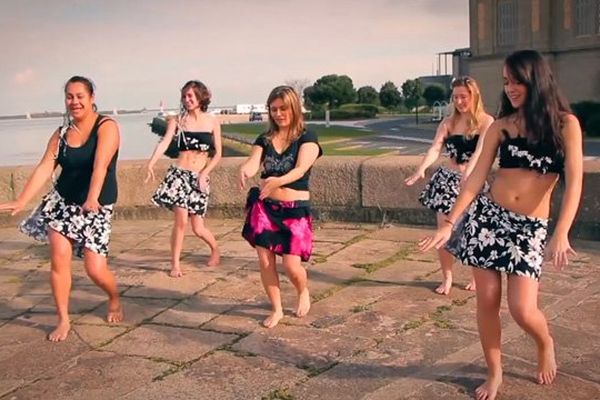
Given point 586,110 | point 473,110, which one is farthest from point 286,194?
point 586,110

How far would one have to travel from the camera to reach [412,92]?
240 feet

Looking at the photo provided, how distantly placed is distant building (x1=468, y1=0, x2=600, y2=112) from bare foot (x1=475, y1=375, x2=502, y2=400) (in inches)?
1415

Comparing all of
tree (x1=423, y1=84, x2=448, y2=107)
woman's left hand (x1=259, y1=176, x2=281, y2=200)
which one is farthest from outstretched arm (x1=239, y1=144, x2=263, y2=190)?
tree (x1=423, y1=84, x2=448, y2=107)

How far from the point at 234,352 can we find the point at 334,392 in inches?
34.3

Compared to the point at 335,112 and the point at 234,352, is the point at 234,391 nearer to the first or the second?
the point at 234,352

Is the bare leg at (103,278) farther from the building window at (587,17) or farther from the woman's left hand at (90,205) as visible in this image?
the building window at (587,17)

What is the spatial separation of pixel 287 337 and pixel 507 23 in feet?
144

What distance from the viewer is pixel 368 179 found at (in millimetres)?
8516

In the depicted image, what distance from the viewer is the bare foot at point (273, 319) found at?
4.90m

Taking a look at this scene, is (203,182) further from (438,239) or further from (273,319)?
(438,239)

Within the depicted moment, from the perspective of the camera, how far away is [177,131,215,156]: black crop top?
6523mm

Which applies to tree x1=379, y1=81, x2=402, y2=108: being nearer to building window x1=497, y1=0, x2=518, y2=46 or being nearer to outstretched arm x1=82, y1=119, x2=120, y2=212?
building window x1=497, y1=0, x2=518, y2=46

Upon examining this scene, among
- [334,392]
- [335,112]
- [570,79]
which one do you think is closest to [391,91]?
[335,112]

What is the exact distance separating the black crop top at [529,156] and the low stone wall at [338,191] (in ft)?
12.9
